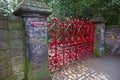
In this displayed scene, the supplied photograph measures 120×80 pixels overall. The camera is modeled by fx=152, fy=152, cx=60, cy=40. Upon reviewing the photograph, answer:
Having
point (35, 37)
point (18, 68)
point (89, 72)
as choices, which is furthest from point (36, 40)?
point (89, 72)

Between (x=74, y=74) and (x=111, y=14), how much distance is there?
4394mm

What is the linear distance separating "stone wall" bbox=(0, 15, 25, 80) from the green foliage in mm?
5163

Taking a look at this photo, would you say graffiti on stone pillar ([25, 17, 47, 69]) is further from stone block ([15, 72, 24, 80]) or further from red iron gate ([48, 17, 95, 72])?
red iron gate ([48, 17, 95, 72])

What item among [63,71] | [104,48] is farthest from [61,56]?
[104,48]

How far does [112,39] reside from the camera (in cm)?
698

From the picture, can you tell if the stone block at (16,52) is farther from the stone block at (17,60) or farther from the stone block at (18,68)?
the stone block at (18,68)

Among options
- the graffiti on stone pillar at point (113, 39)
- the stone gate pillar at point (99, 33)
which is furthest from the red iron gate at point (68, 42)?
the graffiti on stone pillar at point (113, 39)

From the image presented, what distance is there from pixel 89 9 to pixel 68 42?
330 cm

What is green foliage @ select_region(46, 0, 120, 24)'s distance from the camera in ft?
23.9

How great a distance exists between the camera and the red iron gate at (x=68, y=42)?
4.29 m

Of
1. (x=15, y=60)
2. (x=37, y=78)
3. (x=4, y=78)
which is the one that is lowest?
(x=37, y=78)

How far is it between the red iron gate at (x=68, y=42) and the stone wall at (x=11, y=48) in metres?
1.27

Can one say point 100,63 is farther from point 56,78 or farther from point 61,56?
point 56,78

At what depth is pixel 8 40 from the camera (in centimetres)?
266
